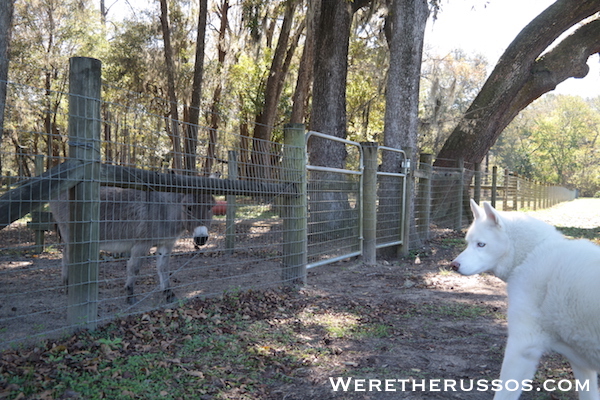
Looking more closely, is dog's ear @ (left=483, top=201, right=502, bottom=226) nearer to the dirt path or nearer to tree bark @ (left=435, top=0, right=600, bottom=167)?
tree bark @ (left=435, top=0, right=600, bottom=167)

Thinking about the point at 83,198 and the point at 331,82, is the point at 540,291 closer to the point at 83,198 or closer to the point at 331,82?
the point at 83,198

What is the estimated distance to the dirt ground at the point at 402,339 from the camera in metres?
3.31

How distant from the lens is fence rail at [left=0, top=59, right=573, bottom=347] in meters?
3.83

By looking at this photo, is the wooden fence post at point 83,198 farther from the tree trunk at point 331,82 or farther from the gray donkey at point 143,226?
the tree trunk at point 331,82

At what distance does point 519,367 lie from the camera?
110 inches

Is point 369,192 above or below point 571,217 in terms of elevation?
above

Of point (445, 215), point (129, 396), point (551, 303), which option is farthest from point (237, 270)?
point (445, 215)

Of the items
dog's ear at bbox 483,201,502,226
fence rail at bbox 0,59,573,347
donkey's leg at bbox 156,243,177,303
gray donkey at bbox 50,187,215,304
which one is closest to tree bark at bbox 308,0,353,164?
fence rail at bbox 0,59,573,347

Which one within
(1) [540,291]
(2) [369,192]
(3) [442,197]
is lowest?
(1) [540,291]

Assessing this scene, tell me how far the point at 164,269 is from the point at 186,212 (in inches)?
30.8

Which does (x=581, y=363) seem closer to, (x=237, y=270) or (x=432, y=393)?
(x=432, y=393)

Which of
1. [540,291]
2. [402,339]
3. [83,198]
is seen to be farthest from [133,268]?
[540,291]

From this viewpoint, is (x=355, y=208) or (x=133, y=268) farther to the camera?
(x=355, y=208)

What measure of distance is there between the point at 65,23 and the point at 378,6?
17103mm
